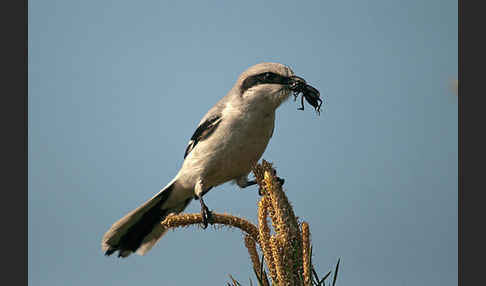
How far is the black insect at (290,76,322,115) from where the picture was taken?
335 cm

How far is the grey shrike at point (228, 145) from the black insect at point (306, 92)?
0.01 meters

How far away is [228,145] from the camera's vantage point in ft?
12.6

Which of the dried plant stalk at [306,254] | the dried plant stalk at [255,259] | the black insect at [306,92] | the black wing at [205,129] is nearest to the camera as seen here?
the dried plant stalk at [306,254]

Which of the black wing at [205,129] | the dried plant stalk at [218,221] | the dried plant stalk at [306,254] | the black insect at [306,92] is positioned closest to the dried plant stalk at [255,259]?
the dried plant stalk at [218,221]

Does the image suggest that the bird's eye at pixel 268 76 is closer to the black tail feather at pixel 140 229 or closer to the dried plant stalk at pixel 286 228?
the black tail feather at pixel 140 229

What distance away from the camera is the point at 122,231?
394cm

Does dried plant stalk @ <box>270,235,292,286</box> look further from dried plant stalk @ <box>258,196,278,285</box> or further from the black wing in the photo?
the black wing

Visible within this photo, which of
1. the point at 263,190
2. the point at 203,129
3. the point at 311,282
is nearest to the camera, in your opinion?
the point at 311,282

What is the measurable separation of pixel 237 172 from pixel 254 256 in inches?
75.9

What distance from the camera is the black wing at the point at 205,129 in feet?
13.5

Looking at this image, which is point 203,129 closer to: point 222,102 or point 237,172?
point 222,102

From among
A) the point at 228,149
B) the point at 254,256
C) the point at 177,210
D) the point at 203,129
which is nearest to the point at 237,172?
the point at 228,149

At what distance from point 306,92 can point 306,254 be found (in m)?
1.75

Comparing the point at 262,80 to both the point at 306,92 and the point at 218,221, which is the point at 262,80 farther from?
the point at 218,221
